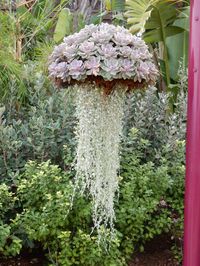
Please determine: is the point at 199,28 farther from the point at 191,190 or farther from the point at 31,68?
the point at 31,68

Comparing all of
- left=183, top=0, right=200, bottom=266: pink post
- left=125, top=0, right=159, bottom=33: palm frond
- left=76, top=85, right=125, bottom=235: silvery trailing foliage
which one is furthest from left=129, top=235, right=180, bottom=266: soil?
left=125, top=0, right=159, bottom=33: palm frond

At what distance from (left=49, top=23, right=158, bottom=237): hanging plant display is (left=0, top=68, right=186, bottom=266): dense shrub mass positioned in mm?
322

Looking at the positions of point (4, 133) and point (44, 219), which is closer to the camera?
point (44, 219)

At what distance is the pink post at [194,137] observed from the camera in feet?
6.78

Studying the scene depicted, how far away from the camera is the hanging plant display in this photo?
7.32 ft

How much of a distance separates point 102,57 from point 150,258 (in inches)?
63.9

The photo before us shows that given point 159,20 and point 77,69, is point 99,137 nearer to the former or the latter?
point 77,69

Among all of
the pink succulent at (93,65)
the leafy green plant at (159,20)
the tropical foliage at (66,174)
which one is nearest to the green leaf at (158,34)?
the leafy green plant at (159,20)

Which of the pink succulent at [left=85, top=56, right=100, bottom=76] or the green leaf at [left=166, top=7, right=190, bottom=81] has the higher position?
the green leaf at [left=166, top=7, right=190, bottom=81]

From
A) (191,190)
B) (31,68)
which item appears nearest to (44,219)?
(191,190)

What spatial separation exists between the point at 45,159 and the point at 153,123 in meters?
0.78

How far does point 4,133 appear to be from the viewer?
9.86 feet

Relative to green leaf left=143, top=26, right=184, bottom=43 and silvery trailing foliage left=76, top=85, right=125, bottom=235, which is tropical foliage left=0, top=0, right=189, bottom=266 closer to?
silvery trailing foliage left=76, top=85, right=125, bottom=235

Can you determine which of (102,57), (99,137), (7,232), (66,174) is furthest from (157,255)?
(102,57)
